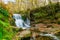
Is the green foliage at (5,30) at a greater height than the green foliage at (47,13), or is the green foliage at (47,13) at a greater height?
the green foliage at (5,30)

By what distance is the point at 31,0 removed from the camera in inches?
1501

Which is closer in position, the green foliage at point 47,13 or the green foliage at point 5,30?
the green foliage at point 5,30

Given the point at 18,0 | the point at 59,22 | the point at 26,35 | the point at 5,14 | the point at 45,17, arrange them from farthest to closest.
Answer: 1. the point at 18,0
2. the point at 45,17
3. the point at 59,22
4. the point at 5,14
5. the point at 26,35

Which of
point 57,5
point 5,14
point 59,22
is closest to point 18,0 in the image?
point 57,5

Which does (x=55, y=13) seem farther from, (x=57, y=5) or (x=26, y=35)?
(x=26, y=35)

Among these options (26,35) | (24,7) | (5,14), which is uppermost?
(5,14)

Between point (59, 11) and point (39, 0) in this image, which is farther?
point (39, 0)

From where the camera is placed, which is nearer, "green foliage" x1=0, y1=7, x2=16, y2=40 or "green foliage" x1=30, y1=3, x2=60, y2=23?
"green foliage" x1=0, y1=7, x2=16, y2=40

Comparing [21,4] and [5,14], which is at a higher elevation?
[5,14]

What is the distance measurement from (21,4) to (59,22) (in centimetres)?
1682

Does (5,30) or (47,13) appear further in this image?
(47,13)

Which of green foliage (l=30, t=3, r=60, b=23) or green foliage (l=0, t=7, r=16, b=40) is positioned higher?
green foliage (l=0, t=7, r=16, b=40)

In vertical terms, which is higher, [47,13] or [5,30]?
[5,30]

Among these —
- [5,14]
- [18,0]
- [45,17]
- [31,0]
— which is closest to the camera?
[5,14]
